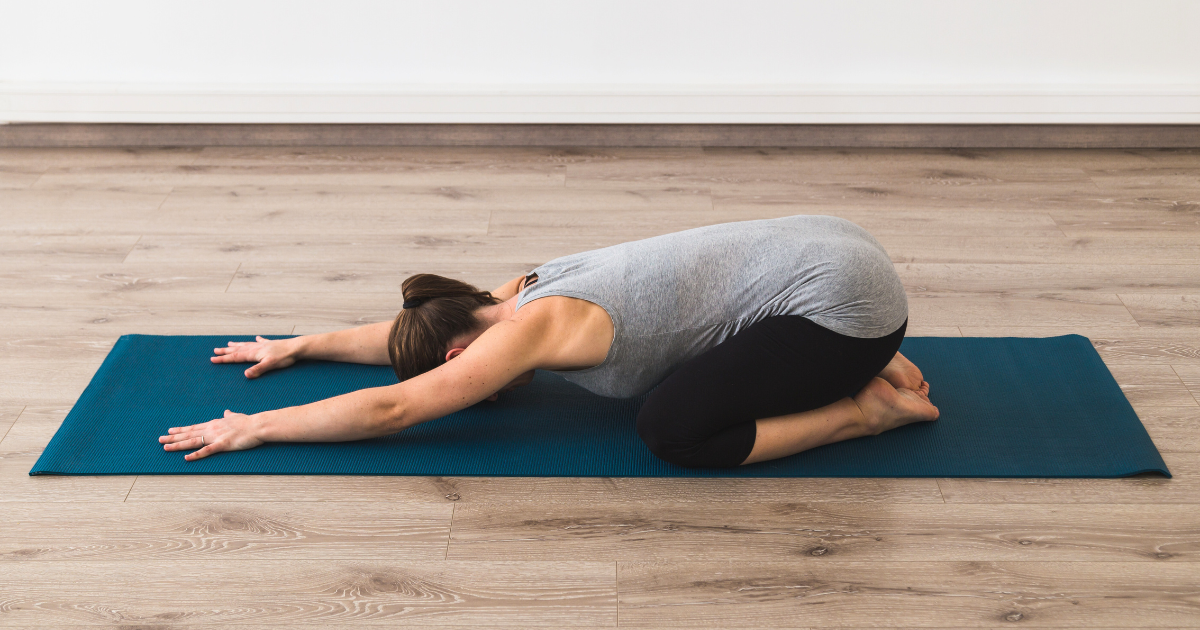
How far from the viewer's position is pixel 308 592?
1497 mm

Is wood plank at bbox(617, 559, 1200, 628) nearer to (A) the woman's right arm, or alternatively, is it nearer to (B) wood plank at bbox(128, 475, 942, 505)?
(B) wood plank at bbox(128, 475, 942, 505)

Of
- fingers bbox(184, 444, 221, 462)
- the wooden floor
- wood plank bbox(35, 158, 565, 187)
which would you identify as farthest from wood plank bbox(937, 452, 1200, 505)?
wood plank bbox(35, 158, 565, 187)

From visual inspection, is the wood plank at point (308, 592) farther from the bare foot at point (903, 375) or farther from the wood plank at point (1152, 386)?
the wood plank at point (1152, 386)

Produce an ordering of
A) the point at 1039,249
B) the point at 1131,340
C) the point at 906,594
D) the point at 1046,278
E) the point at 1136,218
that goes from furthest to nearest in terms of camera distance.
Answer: the point at 1136,218 < the point at 1039,249 < the point at 1046,278 < the point at 1131,340 < the point at 906,594

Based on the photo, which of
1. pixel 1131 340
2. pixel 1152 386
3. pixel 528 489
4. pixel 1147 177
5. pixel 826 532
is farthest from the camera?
pixel 1147 177

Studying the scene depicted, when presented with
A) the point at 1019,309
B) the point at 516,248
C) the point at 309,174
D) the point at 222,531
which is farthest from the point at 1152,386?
the point at 309,174

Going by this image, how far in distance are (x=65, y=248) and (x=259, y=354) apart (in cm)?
108

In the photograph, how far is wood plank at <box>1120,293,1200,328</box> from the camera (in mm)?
2246

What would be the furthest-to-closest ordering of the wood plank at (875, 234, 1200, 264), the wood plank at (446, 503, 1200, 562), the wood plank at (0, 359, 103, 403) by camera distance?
1. the wood plank at (875, 234, 1200, 264)
2. the wood plank at (0, 359, 103, 403)
3. the wood plank at (446, 503, 1200, 562)

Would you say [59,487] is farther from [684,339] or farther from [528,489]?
[684,339]
